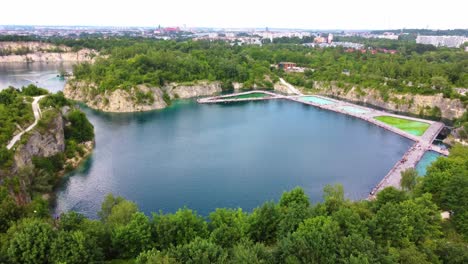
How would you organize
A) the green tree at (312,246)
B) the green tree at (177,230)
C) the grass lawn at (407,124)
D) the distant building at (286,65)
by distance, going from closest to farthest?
the green tree at (312,246) → the green tree at (177,230) → the grass lawn at (407,124) → the distant building at (286,65)

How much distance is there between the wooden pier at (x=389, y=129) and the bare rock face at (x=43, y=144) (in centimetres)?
2585

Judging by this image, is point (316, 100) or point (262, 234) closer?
point (262, 234)

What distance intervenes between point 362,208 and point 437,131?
94.0 ft

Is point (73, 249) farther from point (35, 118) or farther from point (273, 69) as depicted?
point (273, 69)

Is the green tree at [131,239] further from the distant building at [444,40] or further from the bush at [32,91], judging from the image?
the distant building at [444,40]

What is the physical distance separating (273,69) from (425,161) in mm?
47786

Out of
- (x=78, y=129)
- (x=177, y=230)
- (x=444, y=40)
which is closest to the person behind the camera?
(x=177, y=230)

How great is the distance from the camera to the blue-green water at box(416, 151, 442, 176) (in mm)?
30969

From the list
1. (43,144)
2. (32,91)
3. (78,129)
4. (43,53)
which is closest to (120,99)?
(32,91)

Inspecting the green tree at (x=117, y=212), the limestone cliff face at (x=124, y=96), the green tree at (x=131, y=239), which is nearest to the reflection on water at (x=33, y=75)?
the limestone cliff face at (x=124, y=96)

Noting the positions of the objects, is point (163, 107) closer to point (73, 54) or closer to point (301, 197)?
point (301, 197)

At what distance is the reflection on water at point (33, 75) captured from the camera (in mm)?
67938

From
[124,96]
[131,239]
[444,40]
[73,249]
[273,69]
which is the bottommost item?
[131,239]

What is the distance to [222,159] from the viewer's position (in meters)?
32.8
